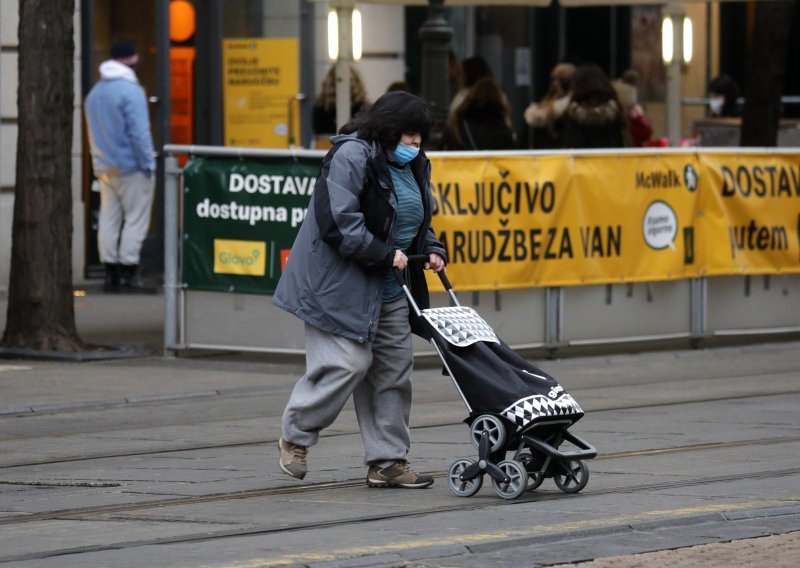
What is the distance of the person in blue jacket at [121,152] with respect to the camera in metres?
16.6

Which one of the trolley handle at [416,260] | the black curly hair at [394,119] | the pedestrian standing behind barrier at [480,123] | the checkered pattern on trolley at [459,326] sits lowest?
the checkered pattern on trolley at [459,326]

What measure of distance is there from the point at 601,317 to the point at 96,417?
4158 millimetres

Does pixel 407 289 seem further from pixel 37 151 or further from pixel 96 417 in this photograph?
pixel 37 151

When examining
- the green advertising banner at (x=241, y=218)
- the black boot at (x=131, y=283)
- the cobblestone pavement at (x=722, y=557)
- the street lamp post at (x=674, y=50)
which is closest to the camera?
the cobblestone pavement at (x=722, y=557)

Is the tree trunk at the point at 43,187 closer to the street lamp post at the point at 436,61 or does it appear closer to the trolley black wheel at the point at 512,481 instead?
the street lamp post at the point at 436,61

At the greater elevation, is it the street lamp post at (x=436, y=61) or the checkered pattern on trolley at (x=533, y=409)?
the street lamp post at (x=436, y=61)

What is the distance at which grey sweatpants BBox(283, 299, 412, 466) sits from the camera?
320 inches

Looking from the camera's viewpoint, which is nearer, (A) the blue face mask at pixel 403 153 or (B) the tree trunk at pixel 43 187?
(A) the blue face mask at pixel 403 153

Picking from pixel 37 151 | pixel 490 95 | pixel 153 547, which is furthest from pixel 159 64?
pixel 153 547

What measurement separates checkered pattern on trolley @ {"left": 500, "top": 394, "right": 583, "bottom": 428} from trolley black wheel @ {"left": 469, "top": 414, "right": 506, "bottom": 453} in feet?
0.20

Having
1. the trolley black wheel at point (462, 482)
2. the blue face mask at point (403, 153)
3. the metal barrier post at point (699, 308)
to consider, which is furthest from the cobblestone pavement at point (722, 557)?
the metal barrier post at point (699, 308)

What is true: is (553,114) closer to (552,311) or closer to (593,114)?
(593,114)

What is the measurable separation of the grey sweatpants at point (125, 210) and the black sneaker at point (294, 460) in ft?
28.8

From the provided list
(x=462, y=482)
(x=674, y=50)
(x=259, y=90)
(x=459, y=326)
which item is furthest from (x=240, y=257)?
(x=259, y=90)
